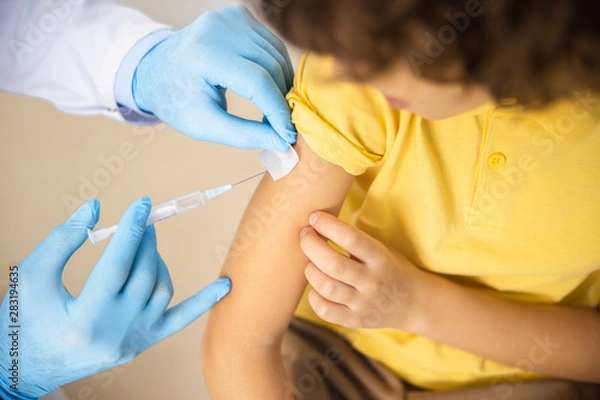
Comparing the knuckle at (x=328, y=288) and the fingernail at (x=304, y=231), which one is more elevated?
the fingernail at (x=304, y=231)

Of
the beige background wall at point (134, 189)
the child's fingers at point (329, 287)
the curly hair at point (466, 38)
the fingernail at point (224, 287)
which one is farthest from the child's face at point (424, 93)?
the beige background wall at point (134, 189)

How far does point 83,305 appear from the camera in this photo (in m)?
0.79

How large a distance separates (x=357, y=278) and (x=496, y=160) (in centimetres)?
26

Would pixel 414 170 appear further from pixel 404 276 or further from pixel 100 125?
pixel 100 125

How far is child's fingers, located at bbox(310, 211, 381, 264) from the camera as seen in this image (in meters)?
0.73

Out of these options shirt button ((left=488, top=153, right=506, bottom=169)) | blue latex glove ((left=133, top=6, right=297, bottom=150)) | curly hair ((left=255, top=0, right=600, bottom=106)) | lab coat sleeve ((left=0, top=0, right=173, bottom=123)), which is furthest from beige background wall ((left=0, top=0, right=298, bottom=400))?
curly hair ((left=255, top=0, right=600, bottom=106))

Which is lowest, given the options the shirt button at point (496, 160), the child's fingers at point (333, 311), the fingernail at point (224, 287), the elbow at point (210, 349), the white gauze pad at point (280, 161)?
the elbow at point (210, 349)

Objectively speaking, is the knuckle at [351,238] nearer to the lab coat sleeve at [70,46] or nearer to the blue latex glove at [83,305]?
the blue latex glove at [83,305]

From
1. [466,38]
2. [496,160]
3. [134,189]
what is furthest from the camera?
[134,189]

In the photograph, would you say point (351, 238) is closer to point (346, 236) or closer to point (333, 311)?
point (346, 236)

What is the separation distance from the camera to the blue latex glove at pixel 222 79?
76 cm

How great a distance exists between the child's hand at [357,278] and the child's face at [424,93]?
0.72 ft

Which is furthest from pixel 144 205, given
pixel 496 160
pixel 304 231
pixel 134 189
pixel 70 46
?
pixel 134 189

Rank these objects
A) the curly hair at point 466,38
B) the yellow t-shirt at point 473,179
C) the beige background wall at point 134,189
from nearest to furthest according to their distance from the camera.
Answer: the curly hair at point 466,38, the yellow t-shirt at point 473,179, the beige background wall at point 134,189
